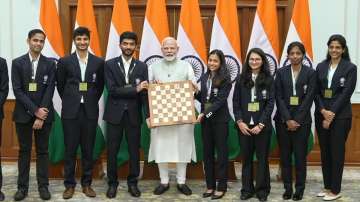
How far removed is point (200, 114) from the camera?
4445 millimetres

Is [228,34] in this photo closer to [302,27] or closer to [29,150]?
[302,27]

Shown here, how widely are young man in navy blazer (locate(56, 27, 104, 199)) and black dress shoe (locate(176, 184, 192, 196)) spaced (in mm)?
894

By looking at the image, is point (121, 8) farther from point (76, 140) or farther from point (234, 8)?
point (76, 140)

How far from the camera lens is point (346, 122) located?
4.32 m

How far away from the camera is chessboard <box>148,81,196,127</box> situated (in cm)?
441

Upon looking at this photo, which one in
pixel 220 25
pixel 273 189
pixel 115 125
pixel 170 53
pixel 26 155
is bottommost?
pixel 273 189

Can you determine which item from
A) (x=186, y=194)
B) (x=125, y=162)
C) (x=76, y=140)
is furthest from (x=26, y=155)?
(x=186, y=194)

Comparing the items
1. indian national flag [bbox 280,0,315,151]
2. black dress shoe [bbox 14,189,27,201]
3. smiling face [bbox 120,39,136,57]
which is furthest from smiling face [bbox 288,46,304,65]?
black dress shoe [bbox 14,189,27,201]

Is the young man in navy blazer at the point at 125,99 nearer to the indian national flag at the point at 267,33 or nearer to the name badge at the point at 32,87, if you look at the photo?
the name badge at the point at 32,87

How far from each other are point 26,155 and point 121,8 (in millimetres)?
1968

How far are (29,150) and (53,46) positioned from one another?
4.33 ft

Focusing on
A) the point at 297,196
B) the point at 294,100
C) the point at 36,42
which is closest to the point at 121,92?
the point at 36,42

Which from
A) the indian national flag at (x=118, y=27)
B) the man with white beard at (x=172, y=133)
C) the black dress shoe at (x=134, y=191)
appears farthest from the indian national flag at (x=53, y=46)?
the man with white beard at (x=172, y=133)

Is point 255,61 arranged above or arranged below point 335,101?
above
